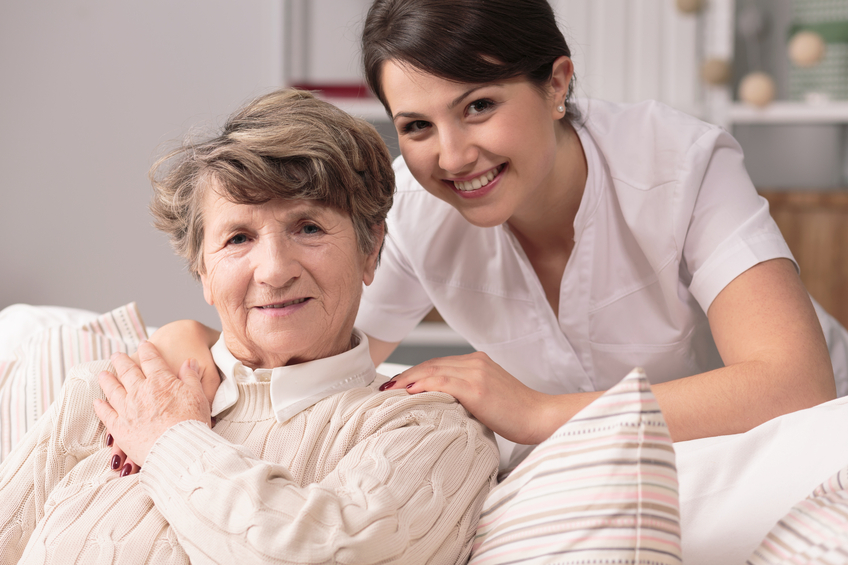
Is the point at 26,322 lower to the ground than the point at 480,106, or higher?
lower

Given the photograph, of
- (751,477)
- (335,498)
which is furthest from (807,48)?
(335,498)

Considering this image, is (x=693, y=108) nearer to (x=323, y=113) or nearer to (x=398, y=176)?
(x=398, y=176)

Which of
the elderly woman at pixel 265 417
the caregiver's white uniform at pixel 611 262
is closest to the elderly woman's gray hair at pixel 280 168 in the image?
the elderly woman at pixel 265 417

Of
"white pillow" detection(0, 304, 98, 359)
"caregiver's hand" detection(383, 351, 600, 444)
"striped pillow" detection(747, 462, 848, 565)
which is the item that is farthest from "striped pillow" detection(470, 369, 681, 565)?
"white pillow" detection(0, 304, 98, 359)

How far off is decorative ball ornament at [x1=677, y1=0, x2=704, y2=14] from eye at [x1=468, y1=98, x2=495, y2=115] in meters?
2.12

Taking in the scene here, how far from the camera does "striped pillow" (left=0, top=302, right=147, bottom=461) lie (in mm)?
1346

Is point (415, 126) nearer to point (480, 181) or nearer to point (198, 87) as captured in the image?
point (480, 181)

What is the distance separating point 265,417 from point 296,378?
0.24 ft

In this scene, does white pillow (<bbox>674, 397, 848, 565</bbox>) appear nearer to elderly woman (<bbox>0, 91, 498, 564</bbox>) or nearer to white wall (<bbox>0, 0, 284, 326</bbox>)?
elderly woman (<bbox>0, 91, 498, 564</bbox>)

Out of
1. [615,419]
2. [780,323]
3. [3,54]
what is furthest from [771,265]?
[3,54]

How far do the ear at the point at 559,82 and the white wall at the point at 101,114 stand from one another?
2.01 meters

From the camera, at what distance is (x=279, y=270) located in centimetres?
102

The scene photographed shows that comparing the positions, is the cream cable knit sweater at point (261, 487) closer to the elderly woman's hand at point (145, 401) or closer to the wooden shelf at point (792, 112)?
the elderly woman's hand at point (145, 401)

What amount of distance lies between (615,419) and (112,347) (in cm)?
109
